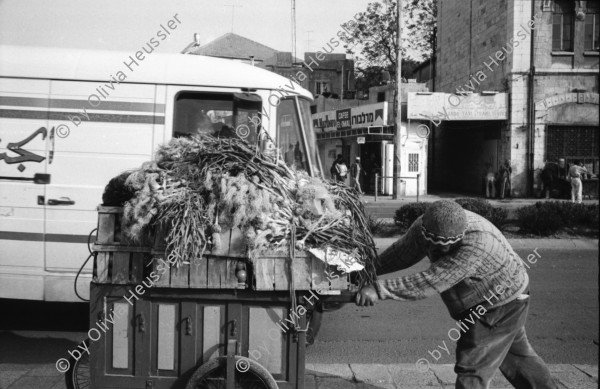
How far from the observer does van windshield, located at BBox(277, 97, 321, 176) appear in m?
6.01

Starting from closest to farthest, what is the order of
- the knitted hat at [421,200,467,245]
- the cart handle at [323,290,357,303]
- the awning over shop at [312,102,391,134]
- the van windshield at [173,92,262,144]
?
1. the knitted hat at [421,200,467,245]
2. the cart handle at [323,290,357,303]
3. the van windshield at [173,92,262,144]
4. the awning over shop at [312,102,391,134]

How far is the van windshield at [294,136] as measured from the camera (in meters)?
6.01

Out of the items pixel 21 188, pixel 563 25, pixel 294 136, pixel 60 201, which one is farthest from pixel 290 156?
pixel 563 25

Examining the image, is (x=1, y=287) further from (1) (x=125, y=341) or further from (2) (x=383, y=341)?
(2) (x=383, y=341)

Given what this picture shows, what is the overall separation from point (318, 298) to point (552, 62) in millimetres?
24438

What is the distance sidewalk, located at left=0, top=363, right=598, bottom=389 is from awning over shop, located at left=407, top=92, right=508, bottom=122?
21307 millimetres

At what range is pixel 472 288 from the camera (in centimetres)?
358

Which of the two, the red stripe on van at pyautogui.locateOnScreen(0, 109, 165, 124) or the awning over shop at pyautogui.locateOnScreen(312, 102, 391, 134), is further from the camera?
the awning over shop at pyautogui.locateOnScreen(312, 102, 391, 134)

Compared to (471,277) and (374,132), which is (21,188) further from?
(374,132)

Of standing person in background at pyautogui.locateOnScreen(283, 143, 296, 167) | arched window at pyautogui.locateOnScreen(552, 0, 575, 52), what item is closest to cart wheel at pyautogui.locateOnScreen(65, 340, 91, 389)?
standing person in background at pyautogui.locateOnScreen(283, 143, 296, 167)

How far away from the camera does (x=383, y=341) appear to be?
6086 millimetres

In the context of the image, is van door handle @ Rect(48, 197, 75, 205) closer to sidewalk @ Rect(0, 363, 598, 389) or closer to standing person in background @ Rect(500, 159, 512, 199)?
sidewalk @ Rect(0, 363, 598, 389)

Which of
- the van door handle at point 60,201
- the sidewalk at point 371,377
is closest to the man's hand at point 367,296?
the sidewalk at point 371,377

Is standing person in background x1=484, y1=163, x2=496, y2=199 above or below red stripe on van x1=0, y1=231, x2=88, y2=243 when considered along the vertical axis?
above
